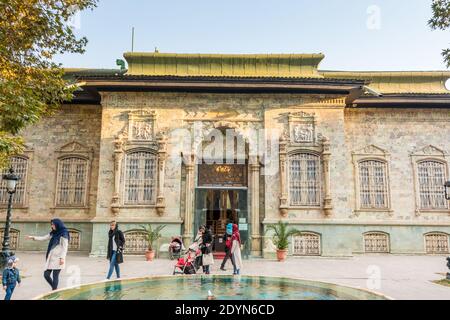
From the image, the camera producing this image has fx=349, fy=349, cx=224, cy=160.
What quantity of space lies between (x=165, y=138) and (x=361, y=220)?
10.4 m

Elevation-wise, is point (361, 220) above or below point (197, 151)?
below

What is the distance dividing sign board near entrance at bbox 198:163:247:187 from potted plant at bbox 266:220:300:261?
2.65 meters

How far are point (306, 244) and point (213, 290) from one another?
10.6 metres

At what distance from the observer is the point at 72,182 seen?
17453 mm

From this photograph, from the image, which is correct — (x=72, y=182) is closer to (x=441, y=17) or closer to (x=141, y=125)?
(x=141, y=125)

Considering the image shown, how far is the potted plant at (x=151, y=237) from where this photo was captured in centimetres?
1459

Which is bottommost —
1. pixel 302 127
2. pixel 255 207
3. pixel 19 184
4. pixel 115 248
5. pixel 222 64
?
pixel 115 248

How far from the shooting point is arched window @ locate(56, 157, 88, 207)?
56.6 ft

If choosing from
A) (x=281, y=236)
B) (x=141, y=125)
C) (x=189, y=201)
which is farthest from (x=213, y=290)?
(x=141, y=125)

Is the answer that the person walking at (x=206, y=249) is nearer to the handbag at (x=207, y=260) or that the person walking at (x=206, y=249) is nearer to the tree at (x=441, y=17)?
the handbag at (x=207, y=260)

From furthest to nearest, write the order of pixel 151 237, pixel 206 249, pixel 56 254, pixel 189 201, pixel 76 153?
1. pixel 76 153
2. pixel 189 201
3. pixel 151 237
4. pixel 206 249
5. pixel 56 254
